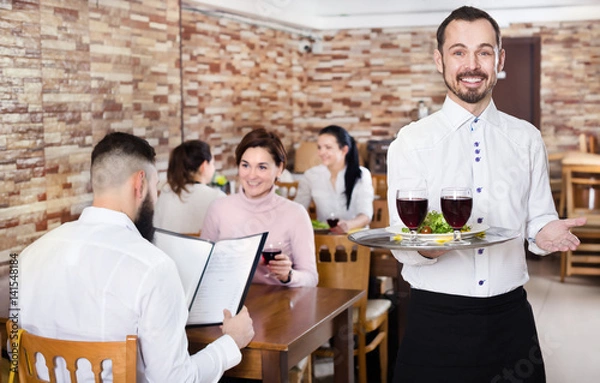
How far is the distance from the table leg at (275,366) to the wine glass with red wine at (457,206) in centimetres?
75

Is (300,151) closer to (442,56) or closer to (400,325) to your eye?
(400,325)

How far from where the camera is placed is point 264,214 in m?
3.36

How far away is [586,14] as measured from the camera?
8727 millimetres

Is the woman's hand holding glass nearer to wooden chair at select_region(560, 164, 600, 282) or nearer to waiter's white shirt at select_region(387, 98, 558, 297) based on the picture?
waiter's white shirt at select_region(387, 98, 558, 297)

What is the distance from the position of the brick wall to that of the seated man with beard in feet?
6.22

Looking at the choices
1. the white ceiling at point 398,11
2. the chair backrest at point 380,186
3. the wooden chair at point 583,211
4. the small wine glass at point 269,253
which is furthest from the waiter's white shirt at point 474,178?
the white ceiling at point 398,11

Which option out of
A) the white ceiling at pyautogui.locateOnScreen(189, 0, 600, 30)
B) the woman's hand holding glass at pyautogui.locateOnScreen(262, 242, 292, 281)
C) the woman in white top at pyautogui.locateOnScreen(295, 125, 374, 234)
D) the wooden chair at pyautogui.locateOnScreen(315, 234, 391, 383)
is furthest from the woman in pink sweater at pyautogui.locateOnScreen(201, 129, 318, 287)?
the white ceiling at pyautogui.locateOnScreen(189, 0, 600, 30)

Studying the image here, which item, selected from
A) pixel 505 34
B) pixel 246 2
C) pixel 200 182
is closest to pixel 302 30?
pixel 246 2

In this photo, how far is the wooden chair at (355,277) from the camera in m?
3.61

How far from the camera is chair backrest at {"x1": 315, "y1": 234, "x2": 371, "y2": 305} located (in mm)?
3592

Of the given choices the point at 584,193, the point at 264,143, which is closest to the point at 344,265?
the point at 264,143

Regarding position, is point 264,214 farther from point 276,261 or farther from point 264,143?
point 276,261

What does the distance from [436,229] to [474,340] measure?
0.33m

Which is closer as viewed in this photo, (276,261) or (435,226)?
(435,226)
